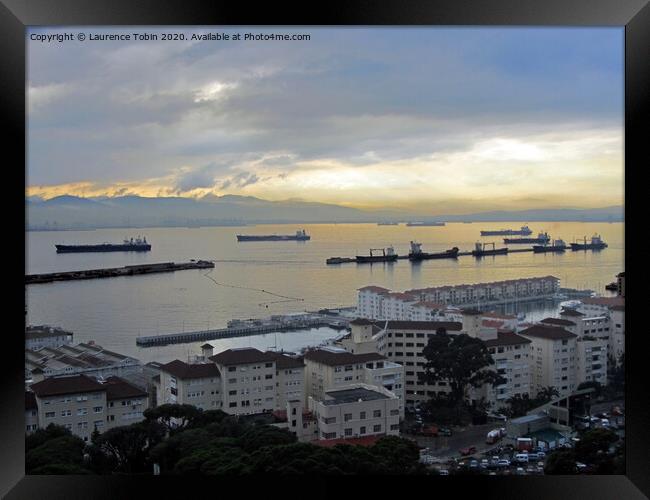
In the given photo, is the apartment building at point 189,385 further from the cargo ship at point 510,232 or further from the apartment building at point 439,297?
the cargo ship at point 510,232

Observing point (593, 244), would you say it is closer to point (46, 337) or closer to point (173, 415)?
point (173, 415)

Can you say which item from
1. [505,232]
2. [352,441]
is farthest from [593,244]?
[352,441]

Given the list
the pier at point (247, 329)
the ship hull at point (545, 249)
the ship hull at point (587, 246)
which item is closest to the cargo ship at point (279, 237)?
the pier at point (247, 329)

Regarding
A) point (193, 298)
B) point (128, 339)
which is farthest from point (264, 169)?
point (128, 339)

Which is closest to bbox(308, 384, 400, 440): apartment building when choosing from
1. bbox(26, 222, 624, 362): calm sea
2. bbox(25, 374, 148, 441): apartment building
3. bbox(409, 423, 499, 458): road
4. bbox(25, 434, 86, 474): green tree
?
bbox(409, 423, 499, 458): road

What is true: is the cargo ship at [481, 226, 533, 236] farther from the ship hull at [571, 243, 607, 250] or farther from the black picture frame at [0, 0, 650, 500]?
the black picture frame at [0, 0, 650, 500]
